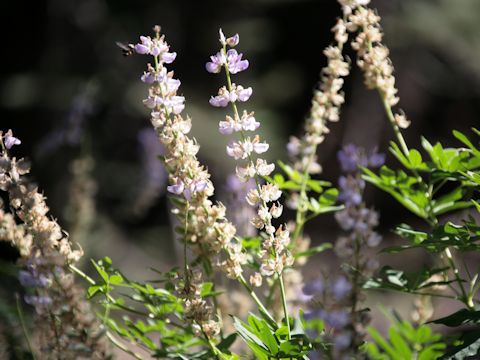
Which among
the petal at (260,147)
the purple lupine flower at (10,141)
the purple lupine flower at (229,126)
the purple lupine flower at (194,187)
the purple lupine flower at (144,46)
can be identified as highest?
the purple lupine flower at (144,46)

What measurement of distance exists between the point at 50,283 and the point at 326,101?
919 mm

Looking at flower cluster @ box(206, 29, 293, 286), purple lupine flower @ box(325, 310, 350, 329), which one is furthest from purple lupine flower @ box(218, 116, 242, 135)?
purple lupine flower @ box(325, 310, 350, 329)

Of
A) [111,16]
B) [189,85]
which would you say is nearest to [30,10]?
[111,16]

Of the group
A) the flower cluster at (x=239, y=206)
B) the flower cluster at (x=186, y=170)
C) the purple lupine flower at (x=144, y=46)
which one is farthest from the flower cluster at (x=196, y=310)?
the flower cluster at (x=239, y=206)

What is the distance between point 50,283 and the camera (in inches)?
58.3

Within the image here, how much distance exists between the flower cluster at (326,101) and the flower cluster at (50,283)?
0.78 m

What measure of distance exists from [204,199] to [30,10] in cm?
1058

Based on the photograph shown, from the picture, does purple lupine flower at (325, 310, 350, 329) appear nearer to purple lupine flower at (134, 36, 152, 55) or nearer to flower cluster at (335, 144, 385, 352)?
flower cluster at (335, 144, 385, 352)

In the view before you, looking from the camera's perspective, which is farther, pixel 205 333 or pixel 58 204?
pixel 58 204

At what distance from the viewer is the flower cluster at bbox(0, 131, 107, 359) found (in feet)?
4.87

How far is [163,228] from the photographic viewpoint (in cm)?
1011

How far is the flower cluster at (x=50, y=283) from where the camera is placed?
1.48m

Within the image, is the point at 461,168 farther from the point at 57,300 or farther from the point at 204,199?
the point at 57,300

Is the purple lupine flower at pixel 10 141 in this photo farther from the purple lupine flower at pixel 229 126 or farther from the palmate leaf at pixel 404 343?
the palmate leaf at pixel 404 343
